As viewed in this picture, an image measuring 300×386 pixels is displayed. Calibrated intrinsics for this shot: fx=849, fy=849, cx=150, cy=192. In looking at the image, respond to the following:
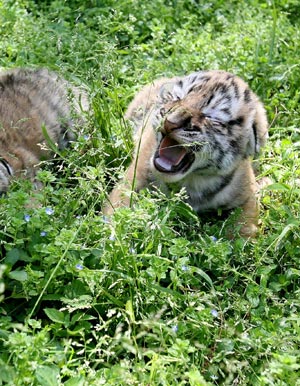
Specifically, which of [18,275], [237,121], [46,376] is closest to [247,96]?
[237,121]

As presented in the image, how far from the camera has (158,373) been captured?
12.2 feet

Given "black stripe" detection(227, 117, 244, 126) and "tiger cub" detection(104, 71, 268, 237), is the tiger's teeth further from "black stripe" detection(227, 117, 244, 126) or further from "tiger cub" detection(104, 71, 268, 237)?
"black stripe" detection(227, 117, 244, 126)

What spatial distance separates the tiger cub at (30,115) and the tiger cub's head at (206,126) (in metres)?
0.59

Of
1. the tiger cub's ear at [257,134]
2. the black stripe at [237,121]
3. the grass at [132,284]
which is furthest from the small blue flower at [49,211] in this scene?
the tiger cub's ear at [257,134]

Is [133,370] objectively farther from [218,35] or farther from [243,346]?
[218,35]

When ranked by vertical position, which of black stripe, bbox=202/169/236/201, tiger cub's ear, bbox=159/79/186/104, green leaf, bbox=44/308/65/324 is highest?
tiger cub's ear, bbox=159/79/186/104

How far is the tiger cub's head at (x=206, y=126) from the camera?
16.6 feet

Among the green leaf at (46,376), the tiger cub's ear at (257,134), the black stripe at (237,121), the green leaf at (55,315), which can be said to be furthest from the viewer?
the tiger cub's ear at (257,134)

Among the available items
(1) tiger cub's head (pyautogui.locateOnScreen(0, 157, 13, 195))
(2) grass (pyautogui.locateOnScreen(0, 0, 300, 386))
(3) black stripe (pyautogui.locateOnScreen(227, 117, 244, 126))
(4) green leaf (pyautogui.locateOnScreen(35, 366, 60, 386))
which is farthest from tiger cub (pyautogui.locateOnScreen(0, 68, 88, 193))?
(4) green leaf (pyautogui.locateOnScreen(35, 366, 60, 386))

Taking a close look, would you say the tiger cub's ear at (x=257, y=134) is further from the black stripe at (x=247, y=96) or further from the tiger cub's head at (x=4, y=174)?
the tiger cub's head at (x=4, y=174)

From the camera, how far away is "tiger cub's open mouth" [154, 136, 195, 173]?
16.6ft

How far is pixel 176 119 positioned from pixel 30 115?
1145 millimetres

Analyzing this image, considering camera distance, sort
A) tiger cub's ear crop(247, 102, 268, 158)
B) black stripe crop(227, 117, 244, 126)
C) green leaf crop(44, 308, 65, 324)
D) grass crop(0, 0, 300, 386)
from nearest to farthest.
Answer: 1. grass crop(0, 0, 300, 386)
2. green leaf crop(44, 308, 65, 324)
3. black stripe crop(227, 117, 244, 126)
4. tiger cub's ear crop(247, 102, 268, 158)

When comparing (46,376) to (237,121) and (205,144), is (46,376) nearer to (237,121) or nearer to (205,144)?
(205,144)
